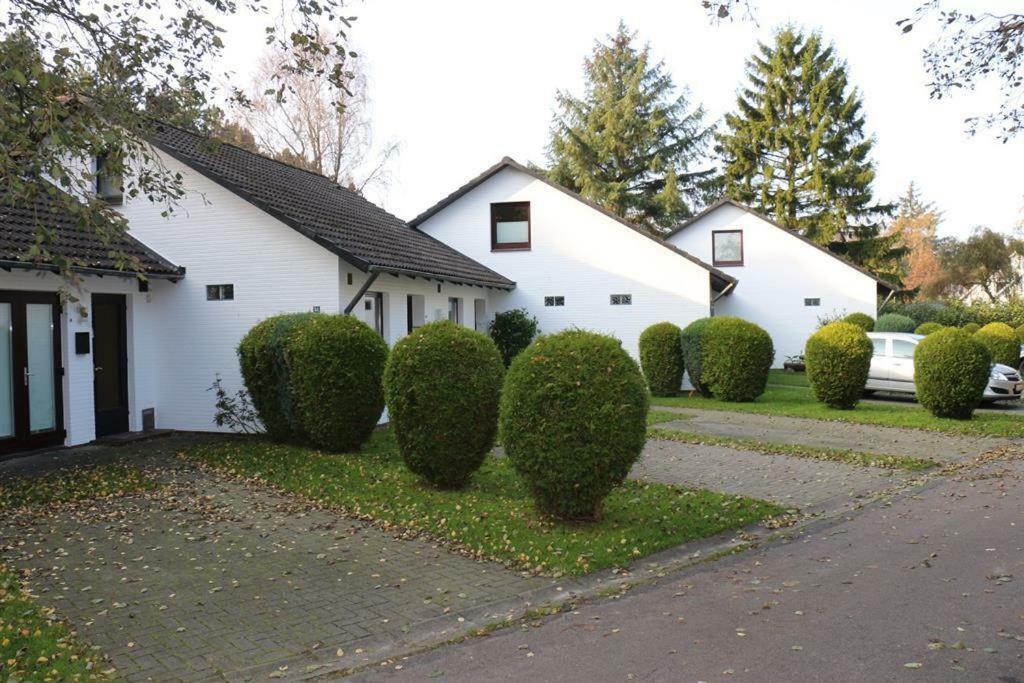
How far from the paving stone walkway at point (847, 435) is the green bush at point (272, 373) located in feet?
23.7

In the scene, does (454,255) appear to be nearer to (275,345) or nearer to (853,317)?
(275,345)

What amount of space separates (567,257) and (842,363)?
28.3ft

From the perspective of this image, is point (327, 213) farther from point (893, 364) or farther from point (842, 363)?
point (893, 364)

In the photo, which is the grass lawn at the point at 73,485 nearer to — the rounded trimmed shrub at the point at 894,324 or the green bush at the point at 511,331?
the green bush at the point at 511,331

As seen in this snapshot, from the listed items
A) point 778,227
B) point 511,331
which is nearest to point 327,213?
point 511,331

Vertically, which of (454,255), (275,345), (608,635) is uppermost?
(454,255)

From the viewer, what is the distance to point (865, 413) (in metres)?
16.9

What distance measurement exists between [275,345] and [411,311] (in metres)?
6.12

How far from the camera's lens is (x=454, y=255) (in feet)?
74.7

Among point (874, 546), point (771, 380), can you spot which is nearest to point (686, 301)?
point (771, 380)

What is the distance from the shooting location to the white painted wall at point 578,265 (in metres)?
22.4

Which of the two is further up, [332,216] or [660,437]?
[332,216]

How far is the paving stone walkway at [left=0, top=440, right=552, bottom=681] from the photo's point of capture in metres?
5.18

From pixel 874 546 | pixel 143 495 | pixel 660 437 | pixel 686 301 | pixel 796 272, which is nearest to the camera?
pixel 874 546
